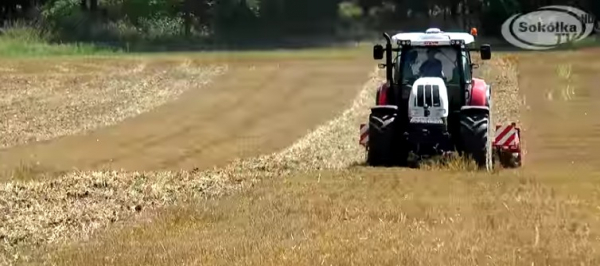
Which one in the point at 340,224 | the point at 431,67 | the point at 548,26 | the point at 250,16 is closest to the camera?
the point at 340,224

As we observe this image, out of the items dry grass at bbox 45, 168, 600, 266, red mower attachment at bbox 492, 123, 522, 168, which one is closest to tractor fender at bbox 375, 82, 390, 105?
red mower attachment at bbox 492, 123, 522, 168

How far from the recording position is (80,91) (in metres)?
34.2

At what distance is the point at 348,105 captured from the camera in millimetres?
29969

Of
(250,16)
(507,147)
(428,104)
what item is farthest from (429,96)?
(250,16)

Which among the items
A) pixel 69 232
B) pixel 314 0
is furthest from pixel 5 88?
pixel 69 232

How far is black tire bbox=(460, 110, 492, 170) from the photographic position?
15812 millimetres

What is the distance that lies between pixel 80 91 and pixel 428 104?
2020 cm

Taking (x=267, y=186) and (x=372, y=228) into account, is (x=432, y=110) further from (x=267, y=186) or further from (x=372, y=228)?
(x=372, y=228)

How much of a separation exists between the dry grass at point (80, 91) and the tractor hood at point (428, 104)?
9220 mm

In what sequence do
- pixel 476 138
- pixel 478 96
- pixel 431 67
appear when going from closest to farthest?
pixel 476 138 → pixel 478 96 → pixel 431 67

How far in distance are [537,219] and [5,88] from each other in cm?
2768

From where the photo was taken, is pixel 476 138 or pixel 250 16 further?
pixel 250 16

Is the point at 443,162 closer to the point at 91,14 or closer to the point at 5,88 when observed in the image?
the point at 5,88

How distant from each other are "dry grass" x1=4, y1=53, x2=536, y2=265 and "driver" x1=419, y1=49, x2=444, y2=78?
8.44 feet
